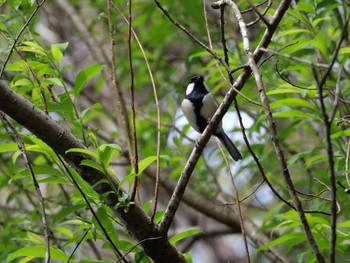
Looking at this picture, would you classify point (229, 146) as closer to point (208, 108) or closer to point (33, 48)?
point (208, 108)

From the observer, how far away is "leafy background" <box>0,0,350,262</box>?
2283 millimetres

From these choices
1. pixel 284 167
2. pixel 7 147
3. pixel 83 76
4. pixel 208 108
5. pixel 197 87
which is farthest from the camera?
pixel 197 87

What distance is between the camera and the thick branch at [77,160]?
1927 mm

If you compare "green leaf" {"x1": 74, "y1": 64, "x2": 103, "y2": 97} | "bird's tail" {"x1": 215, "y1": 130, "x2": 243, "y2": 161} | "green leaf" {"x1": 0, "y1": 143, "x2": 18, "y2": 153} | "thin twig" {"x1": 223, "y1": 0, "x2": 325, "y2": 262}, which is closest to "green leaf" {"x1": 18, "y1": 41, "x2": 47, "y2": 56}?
"green leaf" {"x1": 74, "y1": 64, "x2": 103, "y2": 97}

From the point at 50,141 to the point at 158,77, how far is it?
2.77m

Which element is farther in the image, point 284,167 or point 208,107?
point 208,107

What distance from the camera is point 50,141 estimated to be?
1.99 metres

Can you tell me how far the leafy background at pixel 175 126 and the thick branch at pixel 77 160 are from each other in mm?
47

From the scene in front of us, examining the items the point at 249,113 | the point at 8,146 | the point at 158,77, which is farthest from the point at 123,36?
the point at 8,146

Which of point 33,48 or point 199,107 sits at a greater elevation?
point 33,48

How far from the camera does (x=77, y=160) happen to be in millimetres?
2062

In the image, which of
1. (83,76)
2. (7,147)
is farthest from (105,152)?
(83,76)

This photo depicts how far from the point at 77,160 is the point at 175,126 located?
2.22 metres

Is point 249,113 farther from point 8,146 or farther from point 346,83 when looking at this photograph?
point 8,146
